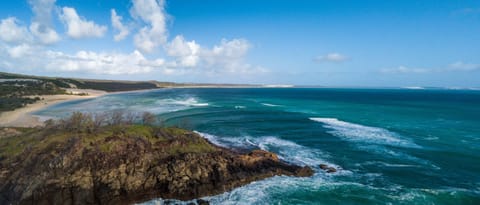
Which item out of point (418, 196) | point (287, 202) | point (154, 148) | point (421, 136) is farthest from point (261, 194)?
point (421, 136)

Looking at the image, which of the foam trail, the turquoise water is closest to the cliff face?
the turquoise water

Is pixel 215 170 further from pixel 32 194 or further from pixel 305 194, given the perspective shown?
pixel 32 194

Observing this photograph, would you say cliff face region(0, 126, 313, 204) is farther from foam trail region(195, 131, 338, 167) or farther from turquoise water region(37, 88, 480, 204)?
foam trail region(195, 131, 338, 167)

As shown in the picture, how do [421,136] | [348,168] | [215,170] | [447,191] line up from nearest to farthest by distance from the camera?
[447,191] < [215,170] < [348,168] < [421,136]

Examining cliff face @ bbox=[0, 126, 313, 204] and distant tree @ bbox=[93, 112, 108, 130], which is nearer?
cliff face @ bbox=[0, 126, 313, 204]

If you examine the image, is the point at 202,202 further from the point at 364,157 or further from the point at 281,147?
the point at 364,157

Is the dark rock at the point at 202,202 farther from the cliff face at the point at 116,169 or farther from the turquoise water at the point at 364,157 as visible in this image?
the cliff face at the point at 116,169
